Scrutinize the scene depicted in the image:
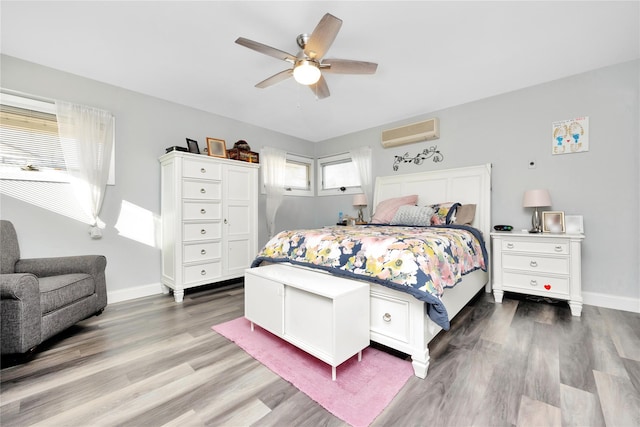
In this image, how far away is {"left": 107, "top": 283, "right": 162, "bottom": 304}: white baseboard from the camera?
2.85 m

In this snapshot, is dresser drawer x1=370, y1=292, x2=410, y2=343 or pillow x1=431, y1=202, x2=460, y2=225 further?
pillow x1=431, y1=202, x2=460, y2=225

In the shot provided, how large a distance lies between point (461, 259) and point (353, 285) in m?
1.07

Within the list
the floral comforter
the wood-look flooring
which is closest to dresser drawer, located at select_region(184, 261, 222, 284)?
the wood-look flooring

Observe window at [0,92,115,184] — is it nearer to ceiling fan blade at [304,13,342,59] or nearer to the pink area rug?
the pink area rug

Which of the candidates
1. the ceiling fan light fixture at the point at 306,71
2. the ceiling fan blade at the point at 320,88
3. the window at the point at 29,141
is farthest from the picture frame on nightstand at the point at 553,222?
the window at the point at 29,141

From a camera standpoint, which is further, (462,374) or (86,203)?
(86,203)

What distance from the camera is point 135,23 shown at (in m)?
2.02

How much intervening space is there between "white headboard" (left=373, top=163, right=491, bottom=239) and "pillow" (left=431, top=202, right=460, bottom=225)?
253 mm

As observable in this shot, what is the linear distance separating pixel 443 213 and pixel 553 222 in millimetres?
1048

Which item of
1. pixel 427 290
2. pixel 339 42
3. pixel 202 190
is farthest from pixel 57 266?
pixel 339 42

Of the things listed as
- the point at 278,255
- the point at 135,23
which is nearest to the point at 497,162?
the point at 278,255

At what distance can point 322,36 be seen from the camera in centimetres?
183

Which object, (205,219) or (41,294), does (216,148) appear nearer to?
(205,219)

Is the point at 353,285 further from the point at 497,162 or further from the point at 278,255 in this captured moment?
the point at 497,162
